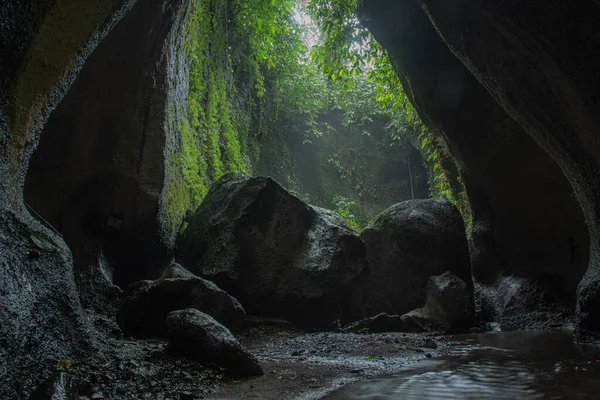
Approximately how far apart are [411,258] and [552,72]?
4585 millimetres

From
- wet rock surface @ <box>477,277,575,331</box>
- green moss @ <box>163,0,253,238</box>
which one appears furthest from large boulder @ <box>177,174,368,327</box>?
wet rock surface @ <box>477,277,575,331</box>

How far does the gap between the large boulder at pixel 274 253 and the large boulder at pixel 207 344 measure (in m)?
3.33

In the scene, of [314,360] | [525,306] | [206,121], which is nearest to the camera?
[314,360]

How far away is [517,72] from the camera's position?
4.34 m

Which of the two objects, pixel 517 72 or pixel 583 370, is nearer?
pixel 583 370

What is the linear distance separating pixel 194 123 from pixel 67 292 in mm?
5836

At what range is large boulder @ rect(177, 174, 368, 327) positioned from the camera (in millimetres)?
6582

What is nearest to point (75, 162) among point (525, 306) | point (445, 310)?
point (445, 310)

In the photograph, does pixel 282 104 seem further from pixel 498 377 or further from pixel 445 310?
pixel 498 377

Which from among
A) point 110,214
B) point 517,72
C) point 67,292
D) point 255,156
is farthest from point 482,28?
point 255,156

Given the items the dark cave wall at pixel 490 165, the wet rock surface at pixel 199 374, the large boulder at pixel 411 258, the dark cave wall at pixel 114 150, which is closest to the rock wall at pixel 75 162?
the dark cave wall at pixel 114 150

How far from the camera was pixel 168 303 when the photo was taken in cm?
475

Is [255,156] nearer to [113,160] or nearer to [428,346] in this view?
[113,160]

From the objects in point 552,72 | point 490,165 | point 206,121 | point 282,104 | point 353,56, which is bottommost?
point 552,72
